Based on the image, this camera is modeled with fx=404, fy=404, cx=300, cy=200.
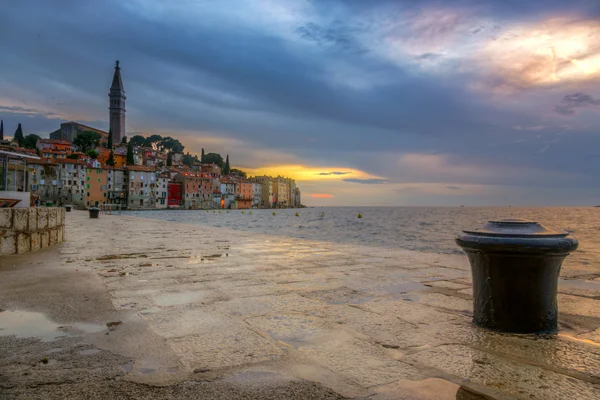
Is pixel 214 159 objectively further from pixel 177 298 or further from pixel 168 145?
pixel 177 298

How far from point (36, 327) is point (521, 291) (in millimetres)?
4307

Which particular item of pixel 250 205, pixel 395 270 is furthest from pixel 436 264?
pixel 250 205

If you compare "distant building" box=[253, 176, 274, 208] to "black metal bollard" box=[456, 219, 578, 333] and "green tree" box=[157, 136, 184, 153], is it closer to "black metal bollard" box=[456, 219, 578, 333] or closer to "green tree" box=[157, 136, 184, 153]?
"green tree" box=[157, 136, 184, 153]

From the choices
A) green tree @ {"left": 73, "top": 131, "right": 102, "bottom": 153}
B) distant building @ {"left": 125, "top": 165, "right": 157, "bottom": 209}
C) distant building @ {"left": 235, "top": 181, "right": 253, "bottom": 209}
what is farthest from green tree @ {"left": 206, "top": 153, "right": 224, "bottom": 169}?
distant building @ {"left": 125, "top": 165, "right": 157, "bottom": 209}

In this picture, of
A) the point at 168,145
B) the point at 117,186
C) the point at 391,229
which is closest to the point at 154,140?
the point at 168,145

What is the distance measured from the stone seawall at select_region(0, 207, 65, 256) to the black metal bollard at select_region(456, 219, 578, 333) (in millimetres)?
9199

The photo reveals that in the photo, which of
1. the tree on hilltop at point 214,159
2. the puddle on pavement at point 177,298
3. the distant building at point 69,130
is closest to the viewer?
the puddle on pavement at point 177,298

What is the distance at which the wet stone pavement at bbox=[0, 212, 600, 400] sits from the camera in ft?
7.96

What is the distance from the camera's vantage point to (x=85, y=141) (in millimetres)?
134250

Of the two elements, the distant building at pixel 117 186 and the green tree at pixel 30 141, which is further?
the green tree at pixel 30 141

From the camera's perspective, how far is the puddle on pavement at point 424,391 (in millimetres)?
2316

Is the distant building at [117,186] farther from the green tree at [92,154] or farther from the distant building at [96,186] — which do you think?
the green tree at [92,154]

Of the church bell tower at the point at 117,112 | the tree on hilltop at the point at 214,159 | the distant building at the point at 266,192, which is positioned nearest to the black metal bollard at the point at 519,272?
the distant building at the point at 266,192

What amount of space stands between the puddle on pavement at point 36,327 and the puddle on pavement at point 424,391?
8.26 feet
